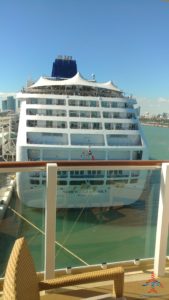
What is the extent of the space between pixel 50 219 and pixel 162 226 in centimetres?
77

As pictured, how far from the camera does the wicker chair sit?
0.76 metres

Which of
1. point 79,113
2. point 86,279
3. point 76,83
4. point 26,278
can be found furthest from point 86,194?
point 76,83

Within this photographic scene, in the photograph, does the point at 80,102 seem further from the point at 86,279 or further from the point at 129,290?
the point at 86,279

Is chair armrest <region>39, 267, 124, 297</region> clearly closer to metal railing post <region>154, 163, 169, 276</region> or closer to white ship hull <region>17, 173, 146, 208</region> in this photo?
white ship hull <region>17, 173, 146, 208</region>

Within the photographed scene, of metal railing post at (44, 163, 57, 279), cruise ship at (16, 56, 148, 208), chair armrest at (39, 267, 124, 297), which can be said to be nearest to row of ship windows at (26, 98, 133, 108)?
cruise ship at (16, 56, 148, 208)

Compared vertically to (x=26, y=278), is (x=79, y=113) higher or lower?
higher

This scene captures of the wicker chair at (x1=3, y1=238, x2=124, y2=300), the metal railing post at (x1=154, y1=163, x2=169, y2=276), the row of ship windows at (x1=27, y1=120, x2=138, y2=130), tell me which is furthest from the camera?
the row of ship windows at (x1=27, y1=120, x2=138, y2=130)

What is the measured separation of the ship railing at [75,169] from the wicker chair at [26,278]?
1.83 feet

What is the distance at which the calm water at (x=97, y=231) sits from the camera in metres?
1.71

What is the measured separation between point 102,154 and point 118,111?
124 inches

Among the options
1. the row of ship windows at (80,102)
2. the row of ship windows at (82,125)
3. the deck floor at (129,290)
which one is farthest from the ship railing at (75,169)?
the row of ship windows at (80,102)

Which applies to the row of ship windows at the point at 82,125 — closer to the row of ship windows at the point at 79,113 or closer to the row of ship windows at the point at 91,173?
the row of ship windows at the point at 79,113

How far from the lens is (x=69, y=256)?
1.82 meters

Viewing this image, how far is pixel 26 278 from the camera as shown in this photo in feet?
2.98
